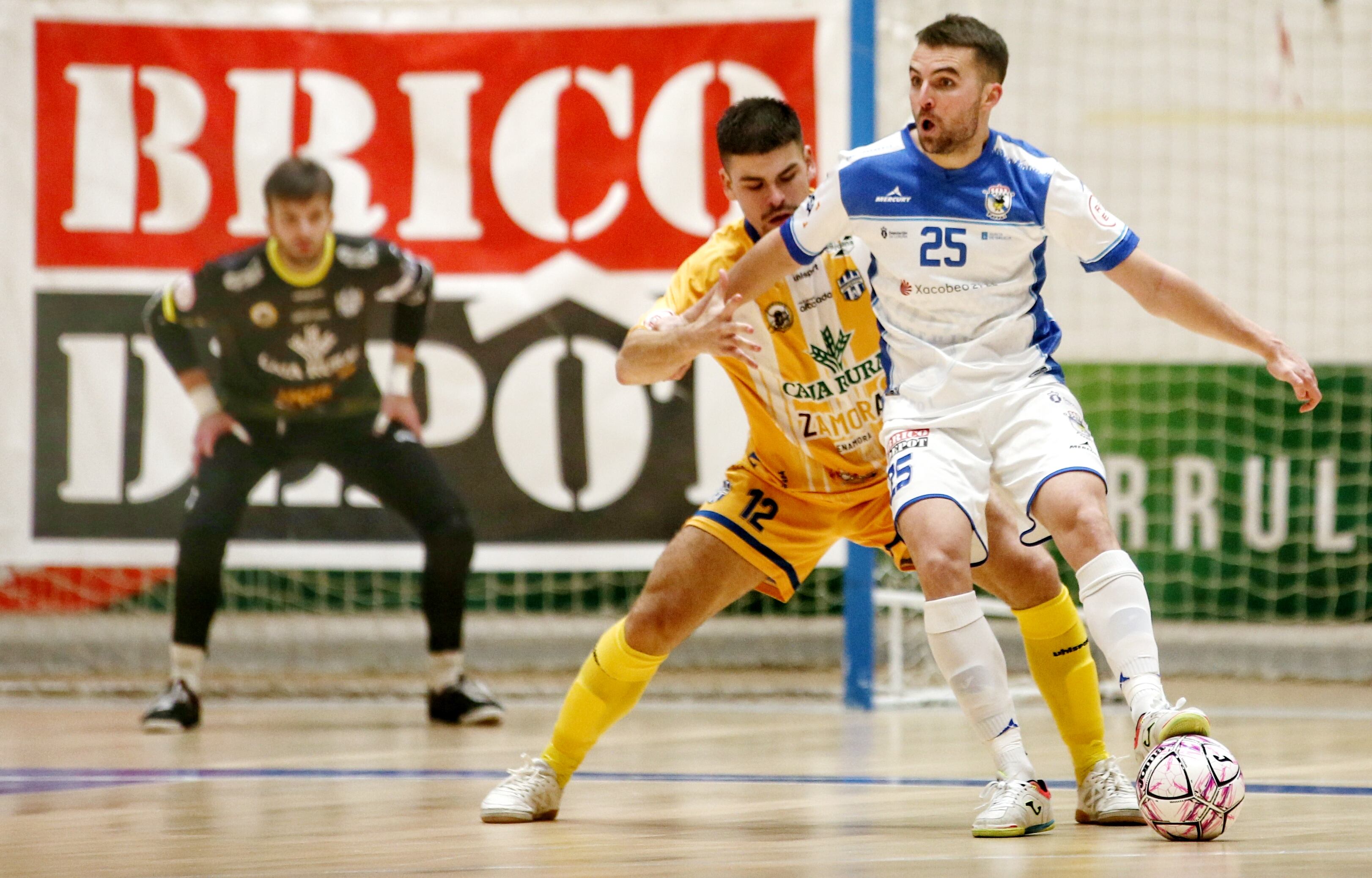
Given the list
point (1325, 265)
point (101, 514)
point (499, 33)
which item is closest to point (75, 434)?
point (101, 514)

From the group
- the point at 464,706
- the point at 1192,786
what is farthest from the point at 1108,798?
the point at 464,706

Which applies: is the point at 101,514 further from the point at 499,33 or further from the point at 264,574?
the point at 499,33

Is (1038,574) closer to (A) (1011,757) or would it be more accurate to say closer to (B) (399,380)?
(A) (1011,757)

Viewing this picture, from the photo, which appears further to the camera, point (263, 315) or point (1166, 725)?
point (263, 315)

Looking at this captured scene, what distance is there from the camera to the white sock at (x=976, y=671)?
3387 mm

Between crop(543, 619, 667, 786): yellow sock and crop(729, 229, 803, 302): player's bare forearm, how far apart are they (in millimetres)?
900

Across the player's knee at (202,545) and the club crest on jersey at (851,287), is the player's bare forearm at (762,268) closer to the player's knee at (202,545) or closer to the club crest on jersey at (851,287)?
the club crest on jersey at (851,287)

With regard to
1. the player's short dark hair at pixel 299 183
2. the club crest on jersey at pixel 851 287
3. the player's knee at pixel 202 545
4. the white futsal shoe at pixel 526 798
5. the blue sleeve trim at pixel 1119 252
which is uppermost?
the player's short dark hair at pixel 299 183

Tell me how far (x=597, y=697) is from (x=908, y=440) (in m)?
1.04

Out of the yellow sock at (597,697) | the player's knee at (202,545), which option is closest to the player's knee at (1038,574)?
the yellow sock at (597,697)

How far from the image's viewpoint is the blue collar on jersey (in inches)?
141

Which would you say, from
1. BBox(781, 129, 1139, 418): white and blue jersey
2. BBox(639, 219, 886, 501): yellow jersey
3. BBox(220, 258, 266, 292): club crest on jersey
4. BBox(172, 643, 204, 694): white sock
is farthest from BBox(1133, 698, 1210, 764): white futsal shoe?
BBox(220, 258, 266, 292): club crest on jersey

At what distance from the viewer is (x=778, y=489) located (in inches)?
160

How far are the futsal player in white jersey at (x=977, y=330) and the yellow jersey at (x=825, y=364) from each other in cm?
32
